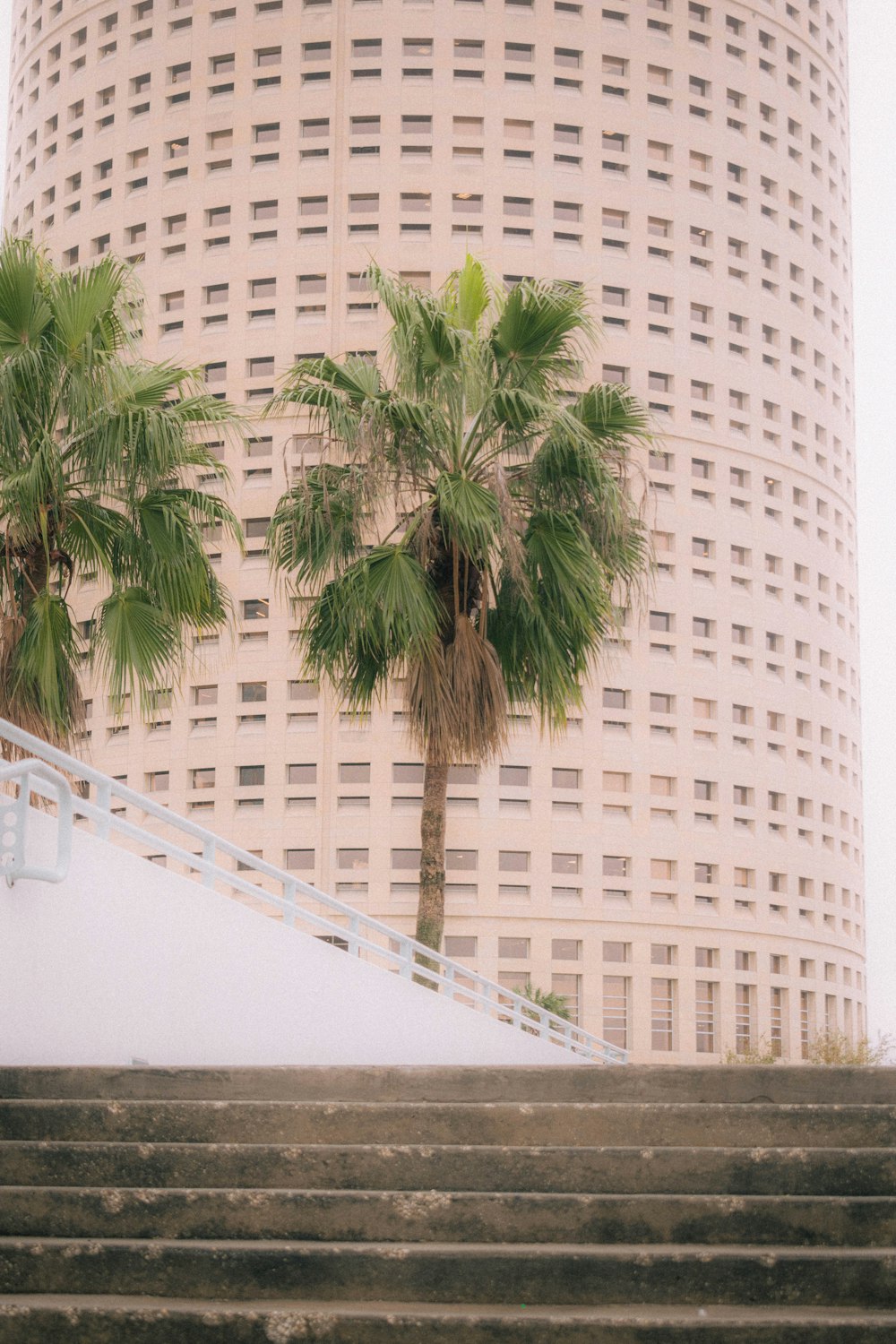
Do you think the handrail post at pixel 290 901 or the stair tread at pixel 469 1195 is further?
the handrail post at pixel 290 901

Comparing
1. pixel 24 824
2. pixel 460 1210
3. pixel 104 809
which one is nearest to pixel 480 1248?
pixel 460 1210

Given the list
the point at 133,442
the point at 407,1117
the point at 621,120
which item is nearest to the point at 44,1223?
the point at 407,1117

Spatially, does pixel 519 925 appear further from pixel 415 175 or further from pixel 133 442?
pixel 133 442

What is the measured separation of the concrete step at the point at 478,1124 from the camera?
5.30 metres

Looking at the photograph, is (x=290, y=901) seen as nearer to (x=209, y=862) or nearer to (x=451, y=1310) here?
(x=209, y=862)

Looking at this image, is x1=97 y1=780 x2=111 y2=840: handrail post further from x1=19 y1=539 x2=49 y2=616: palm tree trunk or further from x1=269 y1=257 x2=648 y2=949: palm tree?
x1=269 y1=257 x2=648 y2=949: palm tree

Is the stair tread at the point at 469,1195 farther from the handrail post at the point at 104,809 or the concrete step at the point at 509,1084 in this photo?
the handrail post at the point at 104,809

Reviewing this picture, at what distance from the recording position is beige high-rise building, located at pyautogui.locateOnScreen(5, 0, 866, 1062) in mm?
42531

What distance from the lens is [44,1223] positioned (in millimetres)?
4910

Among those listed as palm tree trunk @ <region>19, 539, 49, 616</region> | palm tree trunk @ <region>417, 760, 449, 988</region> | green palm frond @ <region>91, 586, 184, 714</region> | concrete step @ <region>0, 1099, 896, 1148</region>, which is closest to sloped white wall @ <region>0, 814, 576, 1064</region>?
concrete step @ <region>0, 1099, 896, 1148</region>

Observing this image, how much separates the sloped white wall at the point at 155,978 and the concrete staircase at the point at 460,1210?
236 centimetres

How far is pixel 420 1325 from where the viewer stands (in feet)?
14.0

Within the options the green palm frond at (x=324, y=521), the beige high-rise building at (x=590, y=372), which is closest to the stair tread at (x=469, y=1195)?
the green palm frond at (x=324, y=521)

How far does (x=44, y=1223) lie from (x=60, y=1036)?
3425mm
